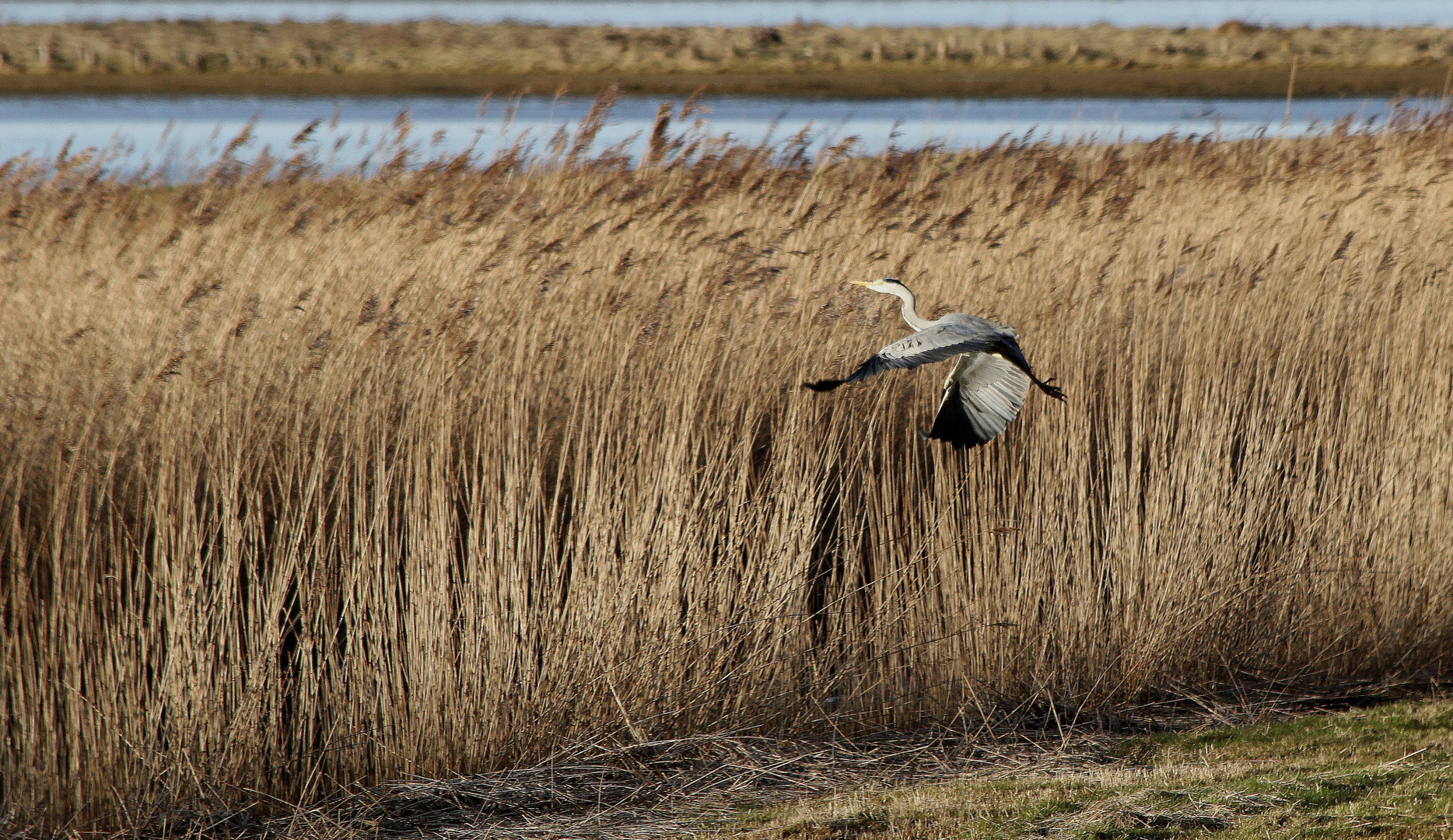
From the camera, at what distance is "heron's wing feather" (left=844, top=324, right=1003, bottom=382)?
8.86 ft

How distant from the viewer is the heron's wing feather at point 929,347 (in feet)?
8.86

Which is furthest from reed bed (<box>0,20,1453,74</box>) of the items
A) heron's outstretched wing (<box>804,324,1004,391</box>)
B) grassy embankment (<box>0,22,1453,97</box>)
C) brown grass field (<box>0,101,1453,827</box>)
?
heron's outstretched wing (<box>804,324,1004,391</box>)

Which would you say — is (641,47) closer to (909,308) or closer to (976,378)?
(976,378)

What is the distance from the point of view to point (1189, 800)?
133 inches

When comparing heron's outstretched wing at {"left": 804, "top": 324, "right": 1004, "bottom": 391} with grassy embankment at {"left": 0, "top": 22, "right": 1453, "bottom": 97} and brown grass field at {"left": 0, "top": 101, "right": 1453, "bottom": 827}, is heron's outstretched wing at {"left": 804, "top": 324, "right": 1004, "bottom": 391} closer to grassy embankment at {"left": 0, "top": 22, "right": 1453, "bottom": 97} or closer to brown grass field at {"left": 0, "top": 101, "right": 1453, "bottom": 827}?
brown grass field at {"left": 0, "top": 101, "right": 1453, "bottom": 827}

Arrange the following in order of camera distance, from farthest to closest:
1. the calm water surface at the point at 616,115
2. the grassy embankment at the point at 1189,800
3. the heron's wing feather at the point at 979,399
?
the calm water surface at the point at 616,115, the heron's wing feather at the point at 979,399, the grassy embankment at the point at 1189,800

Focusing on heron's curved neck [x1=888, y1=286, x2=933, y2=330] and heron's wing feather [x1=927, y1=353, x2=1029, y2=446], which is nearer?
heron's curved neck [x1=888, y1=286, x2=933, y2=330]

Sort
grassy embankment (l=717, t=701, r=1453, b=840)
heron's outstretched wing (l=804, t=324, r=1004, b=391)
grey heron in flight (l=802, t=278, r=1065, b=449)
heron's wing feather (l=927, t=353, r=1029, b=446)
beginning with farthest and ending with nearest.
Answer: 1. heron's wing feather (l=927, t=353, r=1029, b=446)
2. grassy embankment (l=717, t=701, r=1453, b=840)
3. grey heron in flight (l=802, t=278, r=1065, b=449)
4. heron's outstretched wing (l=804, t=324, r=1004, b=391)

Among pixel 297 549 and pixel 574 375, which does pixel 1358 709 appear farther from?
pixel 297 549

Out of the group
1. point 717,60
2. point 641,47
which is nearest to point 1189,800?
point 717,60

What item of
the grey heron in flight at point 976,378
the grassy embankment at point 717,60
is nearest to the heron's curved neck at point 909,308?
the grey heron in flight at point 976,378

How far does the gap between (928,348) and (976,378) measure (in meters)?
0.74

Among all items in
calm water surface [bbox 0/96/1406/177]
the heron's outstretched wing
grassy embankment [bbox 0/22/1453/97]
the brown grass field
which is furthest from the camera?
grassy embankment [bbox 0/22/1453/97]

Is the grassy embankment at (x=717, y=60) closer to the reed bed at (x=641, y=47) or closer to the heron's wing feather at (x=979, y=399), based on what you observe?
the reed bed at (x=641, y=47)
